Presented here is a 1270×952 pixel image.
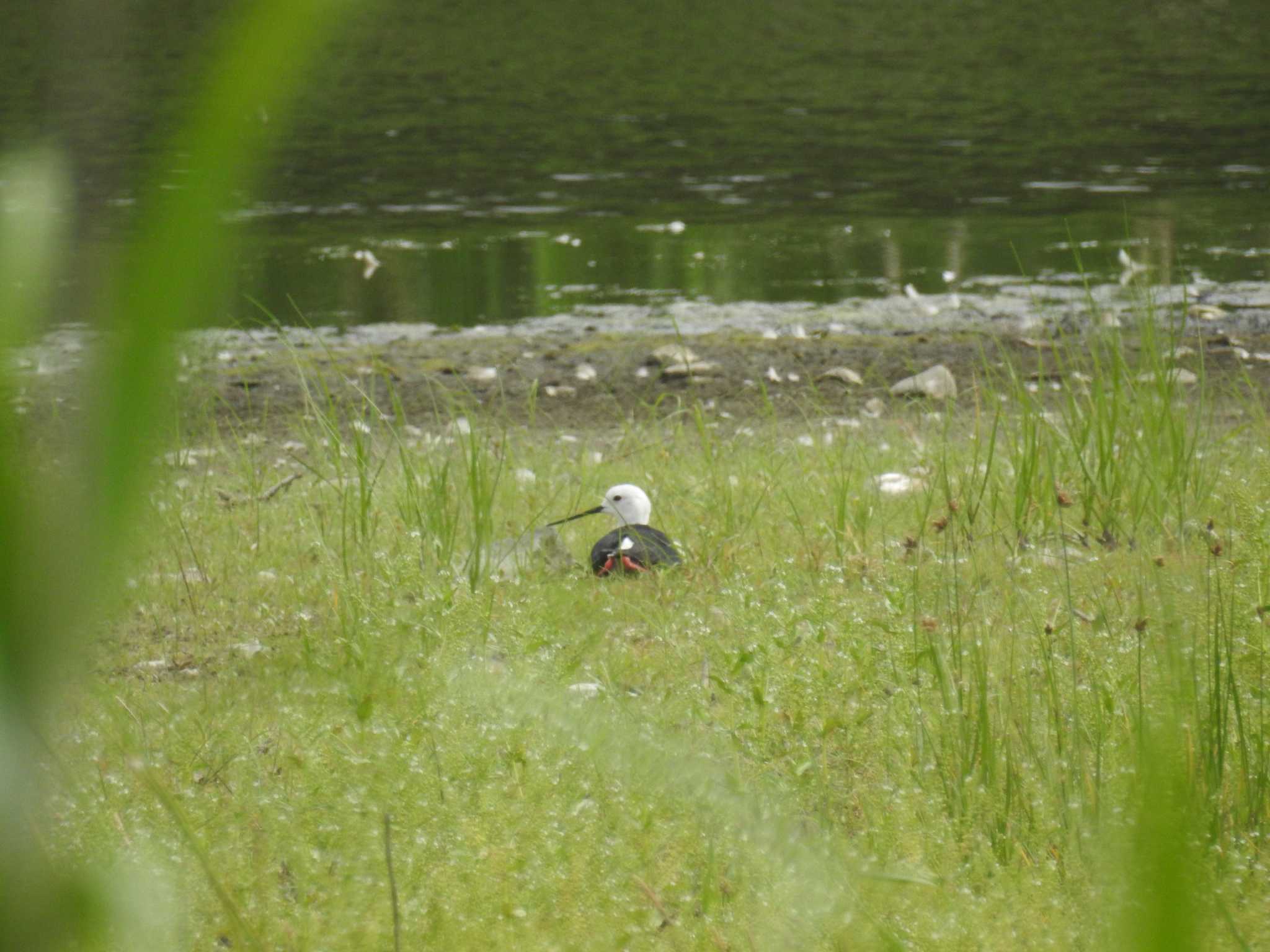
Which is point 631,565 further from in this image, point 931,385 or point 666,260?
point 666,260

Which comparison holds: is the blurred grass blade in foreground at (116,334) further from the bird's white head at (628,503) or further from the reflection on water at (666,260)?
the reflection on water at (666,260)

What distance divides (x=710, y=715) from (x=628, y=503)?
64.4 inches

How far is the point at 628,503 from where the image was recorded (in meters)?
4.54

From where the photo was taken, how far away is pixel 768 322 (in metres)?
9.19

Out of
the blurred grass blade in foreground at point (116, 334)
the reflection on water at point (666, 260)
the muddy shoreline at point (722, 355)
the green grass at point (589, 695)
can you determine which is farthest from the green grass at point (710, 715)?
the reflection on water at point (666, 260)

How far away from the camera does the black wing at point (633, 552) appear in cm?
416

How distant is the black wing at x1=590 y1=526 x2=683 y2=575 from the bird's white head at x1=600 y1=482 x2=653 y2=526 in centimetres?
27

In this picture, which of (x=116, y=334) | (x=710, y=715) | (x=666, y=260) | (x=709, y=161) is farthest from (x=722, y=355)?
(x=709, y=161)

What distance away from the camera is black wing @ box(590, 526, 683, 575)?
4164mm

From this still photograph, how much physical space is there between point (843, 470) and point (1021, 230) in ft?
25.2

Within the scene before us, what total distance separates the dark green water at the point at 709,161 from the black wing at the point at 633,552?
4.58 ft

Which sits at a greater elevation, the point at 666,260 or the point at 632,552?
the point at 632,552

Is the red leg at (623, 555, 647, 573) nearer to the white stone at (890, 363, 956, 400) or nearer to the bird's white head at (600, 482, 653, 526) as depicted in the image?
the bird's white head at (600, 482, 653, 526)

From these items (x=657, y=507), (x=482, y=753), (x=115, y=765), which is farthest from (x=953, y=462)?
(x=115, y=765)
